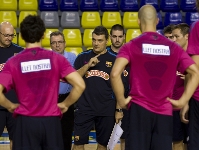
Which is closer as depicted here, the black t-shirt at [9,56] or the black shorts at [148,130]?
the black shorts at [148,130]

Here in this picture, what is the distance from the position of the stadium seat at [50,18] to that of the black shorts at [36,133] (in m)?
7.34

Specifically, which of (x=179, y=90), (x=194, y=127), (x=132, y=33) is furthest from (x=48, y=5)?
(x=194, y=127)

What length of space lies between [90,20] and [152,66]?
23.8 feet

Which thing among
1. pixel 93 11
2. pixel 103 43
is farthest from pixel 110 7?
pixel 103 43

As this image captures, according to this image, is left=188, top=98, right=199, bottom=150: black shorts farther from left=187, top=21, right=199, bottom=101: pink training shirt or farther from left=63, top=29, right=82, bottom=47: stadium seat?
left=63, top=29, right=82, bottom=47: stadium seat

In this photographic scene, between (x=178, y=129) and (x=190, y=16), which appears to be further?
(x=190, y=16)

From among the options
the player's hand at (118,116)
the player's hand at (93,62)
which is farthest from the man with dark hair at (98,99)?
the player's hand at (93,62)

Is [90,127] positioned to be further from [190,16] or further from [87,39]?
[190,16]

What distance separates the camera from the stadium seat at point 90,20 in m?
12.0

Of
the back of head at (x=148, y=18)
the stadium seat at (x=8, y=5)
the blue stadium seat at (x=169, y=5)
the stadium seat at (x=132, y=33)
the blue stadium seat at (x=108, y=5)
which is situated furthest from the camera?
the blue stadium seat at (x=169, y=5)

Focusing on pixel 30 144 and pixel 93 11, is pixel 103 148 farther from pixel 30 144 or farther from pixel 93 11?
pixel 93 11

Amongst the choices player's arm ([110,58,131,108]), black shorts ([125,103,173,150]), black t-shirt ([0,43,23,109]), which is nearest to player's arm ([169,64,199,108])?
black shorts ([125,103,173,150])

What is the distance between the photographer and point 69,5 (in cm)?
1227

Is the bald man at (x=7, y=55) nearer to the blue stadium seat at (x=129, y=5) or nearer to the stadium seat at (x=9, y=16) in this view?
the stadium seat at (x=9, y=16)
